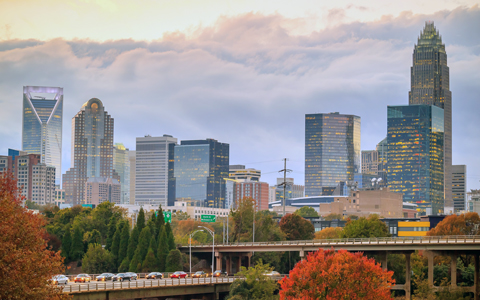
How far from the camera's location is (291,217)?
172 metres

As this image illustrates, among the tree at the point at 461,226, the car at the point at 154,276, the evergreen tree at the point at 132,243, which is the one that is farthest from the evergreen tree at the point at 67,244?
the tree at the point at 461,226

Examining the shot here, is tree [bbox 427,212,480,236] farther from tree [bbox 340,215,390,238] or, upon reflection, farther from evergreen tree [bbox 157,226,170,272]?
evergreen tree [bbox 157,226,170,272]

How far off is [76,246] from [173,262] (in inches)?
1071

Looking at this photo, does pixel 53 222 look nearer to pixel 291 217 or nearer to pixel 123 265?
pixel 123 265

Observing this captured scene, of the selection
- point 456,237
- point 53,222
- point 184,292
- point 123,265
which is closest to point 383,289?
point 456,237

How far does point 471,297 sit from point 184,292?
47.2 m

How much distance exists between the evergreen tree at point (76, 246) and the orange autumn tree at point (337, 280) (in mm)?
78208

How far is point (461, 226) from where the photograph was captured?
155 metres

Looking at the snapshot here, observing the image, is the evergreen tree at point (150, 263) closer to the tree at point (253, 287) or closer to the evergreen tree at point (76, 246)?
the evergreen tree at point (76, 246)

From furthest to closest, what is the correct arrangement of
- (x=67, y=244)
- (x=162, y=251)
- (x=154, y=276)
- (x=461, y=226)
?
(x=461, y=226)
(x=67, y=244)
(x=162, y=251)
(x=154, y=276)

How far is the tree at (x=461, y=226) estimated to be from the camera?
5994 inches

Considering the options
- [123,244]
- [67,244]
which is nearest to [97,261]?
[123,244]

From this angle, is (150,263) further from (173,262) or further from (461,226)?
(461,226)

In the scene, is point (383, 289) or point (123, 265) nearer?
point (383, 289)
